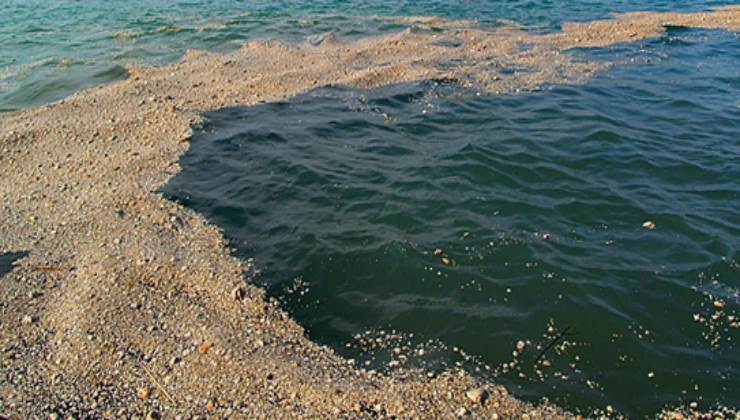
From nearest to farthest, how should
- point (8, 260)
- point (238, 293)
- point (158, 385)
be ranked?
1. point (158, 385)
2. point (238, 293)
3. point (8, 260)

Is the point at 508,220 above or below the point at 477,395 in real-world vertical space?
above

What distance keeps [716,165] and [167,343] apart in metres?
10.9

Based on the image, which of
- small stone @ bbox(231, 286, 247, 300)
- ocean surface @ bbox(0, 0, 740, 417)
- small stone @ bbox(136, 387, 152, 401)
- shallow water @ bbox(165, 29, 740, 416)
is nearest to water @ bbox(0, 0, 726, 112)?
ocean surface @ bbox(0, 0, 740, 417)

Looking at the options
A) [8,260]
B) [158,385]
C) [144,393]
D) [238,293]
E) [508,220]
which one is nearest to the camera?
[144,393]

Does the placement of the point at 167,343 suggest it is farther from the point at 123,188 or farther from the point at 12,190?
the point at 12,190

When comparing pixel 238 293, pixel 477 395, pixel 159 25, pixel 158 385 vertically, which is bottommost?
pixel 477 395

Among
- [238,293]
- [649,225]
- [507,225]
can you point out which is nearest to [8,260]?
[238,293]

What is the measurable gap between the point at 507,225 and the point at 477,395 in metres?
3.61

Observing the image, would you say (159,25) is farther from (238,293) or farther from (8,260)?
(238,293)

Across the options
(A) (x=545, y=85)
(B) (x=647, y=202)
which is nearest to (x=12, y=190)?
(B) (x=647, y=202)

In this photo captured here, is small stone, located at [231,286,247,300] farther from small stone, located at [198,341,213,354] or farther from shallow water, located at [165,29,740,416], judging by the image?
small stone, located at [198,341,213,354]

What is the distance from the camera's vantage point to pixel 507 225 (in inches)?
339

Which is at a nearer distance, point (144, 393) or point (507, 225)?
point (144, 393)

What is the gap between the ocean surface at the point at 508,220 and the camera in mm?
6418
